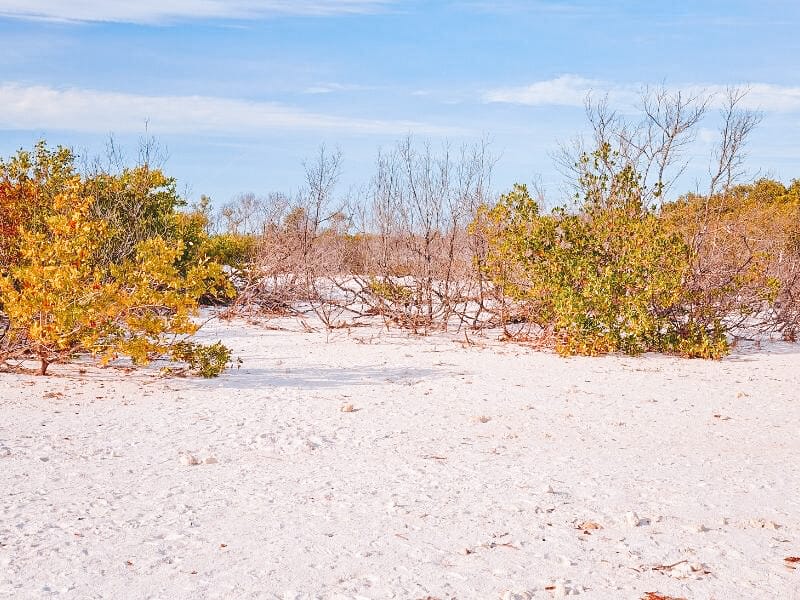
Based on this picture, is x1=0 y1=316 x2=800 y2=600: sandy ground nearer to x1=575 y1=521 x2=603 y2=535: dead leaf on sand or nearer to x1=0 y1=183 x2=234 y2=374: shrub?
x1=575 y1=521 x2=603 y2=535: dead leaf on sand

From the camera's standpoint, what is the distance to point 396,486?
541 cm

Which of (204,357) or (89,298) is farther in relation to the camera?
(204,357)

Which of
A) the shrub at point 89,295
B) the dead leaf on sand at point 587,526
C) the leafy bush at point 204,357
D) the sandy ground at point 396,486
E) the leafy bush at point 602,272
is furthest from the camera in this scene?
the leafy bush at point 602,272

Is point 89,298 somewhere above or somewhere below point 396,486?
above

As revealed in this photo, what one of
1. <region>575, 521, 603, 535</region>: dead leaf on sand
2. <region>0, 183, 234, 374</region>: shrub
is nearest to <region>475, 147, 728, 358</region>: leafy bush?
<region>0, 183, 234, 374</region>: shrub

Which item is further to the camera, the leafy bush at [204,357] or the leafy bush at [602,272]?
the leafy bush at [602,272]

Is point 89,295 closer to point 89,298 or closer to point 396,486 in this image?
point 89,298

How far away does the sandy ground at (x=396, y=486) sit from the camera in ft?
12.9

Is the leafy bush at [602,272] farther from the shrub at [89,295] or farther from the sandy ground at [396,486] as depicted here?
the shrub at [89,295]

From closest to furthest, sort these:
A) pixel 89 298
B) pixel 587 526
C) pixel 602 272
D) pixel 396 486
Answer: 1. pixel 587 526
2. pixel 396 486
3. pixel 89 298
4. pixel 602 272

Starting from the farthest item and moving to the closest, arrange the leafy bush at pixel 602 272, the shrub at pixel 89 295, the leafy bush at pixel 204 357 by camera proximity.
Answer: the leafy bush at pixel 602 272 < the leafy bush at pixel 204 357 < the shrub at pixel 89 295

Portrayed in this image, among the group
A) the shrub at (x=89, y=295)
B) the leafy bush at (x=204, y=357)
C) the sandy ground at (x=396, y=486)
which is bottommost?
the sandy ground at (x=396, y=486)

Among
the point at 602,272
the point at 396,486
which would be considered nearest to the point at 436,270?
the point at 602,272

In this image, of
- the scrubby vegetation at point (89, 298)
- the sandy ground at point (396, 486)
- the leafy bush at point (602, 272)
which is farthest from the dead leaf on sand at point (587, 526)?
the leafy bush at point (602, 272)
